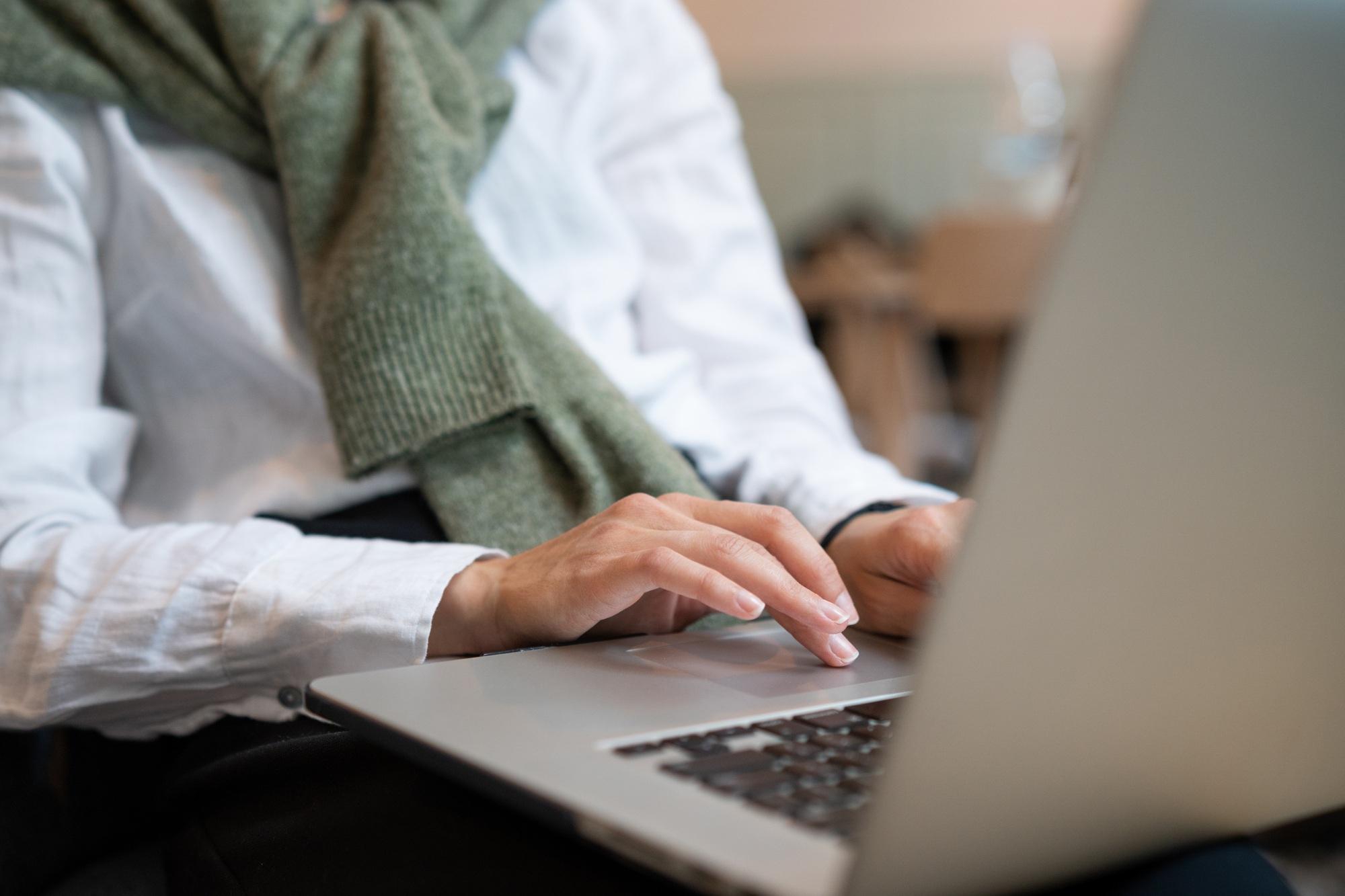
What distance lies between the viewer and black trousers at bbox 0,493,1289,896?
1.20ft

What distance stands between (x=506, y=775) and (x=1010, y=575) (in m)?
0.16

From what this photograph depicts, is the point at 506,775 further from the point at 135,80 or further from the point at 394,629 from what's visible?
the point at 135,80

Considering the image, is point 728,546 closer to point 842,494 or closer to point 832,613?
point 832,613

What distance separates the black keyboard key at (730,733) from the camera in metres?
0.36

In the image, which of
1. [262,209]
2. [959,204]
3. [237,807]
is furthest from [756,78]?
[237,807]

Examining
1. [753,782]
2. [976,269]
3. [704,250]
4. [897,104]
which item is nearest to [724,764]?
[753,782]

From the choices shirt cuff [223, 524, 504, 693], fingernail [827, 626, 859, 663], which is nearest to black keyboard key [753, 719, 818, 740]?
fingernail [827, 626, 859, 663]

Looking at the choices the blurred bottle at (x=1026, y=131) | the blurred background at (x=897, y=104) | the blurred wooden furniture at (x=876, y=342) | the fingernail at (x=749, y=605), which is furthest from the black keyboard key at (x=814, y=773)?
the blurred background at (x=897, y=104)

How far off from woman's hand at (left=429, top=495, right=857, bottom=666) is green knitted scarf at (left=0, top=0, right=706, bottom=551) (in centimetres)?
13

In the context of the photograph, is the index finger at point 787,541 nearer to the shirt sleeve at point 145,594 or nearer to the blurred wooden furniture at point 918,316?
the shirt sleeve at point 145,594

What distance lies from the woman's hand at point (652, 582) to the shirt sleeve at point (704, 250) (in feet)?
1.09

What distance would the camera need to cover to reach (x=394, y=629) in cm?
53

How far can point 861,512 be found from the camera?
70 cm

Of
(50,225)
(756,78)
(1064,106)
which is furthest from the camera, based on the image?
(756,78)
